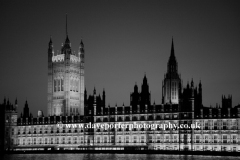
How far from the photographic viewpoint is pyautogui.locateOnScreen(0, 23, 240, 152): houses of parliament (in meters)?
121

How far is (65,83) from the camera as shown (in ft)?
529

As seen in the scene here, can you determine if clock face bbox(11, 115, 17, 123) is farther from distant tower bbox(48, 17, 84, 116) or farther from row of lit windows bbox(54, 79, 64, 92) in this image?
row of lit windows bbox(54, 79, 64, 92)

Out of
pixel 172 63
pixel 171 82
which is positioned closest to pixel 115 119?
pixel 171 82

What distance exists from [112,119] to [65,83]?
31.0 meters

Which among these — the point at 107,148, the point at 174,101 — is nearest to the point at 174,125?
the point at 107,148

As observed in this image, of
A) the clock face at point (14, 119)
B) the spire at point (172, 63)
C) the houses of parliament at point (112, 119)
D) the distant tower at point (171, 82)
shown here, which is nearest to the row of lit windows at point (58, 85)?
the houses of parliament at point (112, 119)

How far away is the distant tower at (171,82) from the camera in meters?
168

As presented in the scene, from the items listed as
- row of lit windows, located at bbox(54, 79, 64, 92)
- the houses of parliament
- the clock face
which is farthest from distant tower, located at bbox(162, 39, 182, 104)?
the clock face

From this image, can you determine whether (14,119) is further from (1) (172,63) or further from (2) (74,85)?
(1) (172,63)

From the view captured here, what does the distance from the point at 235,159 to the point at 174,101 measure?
69012 mm

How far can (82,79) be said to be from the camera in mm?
167375

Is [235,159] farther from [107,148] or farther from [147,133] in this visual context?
[107,148]

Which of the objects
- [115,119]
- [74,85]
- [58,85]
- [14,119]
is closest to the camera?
[115,119]

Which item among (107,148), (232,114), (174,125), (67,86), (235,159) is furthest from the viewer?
(67,86)
